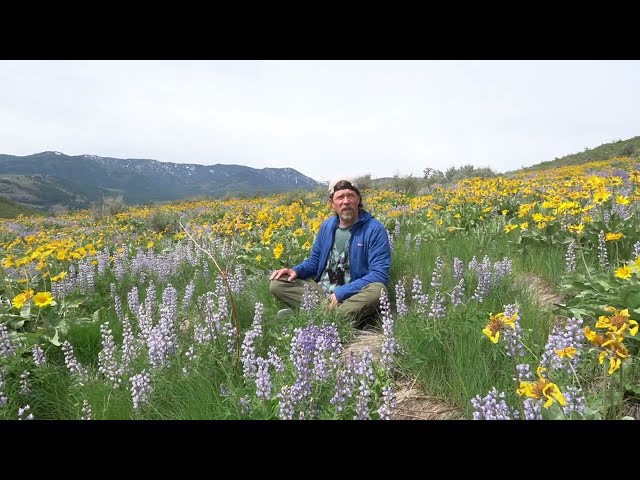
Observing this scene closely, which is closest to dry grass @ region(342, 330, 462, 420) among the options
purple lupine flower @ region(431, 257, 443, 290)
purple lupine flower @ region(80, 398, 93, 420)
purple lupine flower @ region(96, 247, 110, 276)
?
purple lupine flower @ region(431, 257, 443, 290)

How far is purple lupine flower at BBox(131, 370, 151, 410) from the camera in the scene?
2156mm

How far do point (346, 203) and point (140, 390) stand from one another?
2647mm

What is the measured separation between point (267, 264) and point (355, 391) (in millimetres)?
3400

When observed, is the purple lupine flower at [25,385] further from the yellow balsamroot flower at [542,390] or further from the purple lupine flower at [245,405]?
the yellow balsamroot flower at [542,390]

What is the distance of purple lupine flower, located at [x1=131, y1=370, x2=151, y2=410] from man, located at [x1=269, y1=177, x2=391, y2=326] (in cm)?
168

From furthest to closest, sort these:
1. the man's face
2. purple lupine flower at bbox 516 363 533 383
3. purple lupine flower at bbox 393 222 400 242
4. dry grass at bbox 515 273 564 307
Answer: purple lupine flower at bbox 393 222 400 242 → the man's face → dry grass at bbox 515 273 564 307 → purple lupine flower at bbox 516 363 533 383

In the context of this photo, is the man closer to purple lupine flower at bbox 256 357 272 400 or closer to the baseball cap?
the baseball cap

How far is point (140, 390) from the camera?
2.22 metres

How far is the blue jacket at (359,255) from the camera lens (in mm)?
3781

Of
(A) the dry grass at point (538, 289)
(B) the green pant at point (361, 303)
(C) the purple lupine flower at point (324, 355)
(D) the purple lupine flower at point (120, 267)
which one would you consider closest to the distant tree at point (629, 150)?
(A) the dry grass at point (538, 289)
